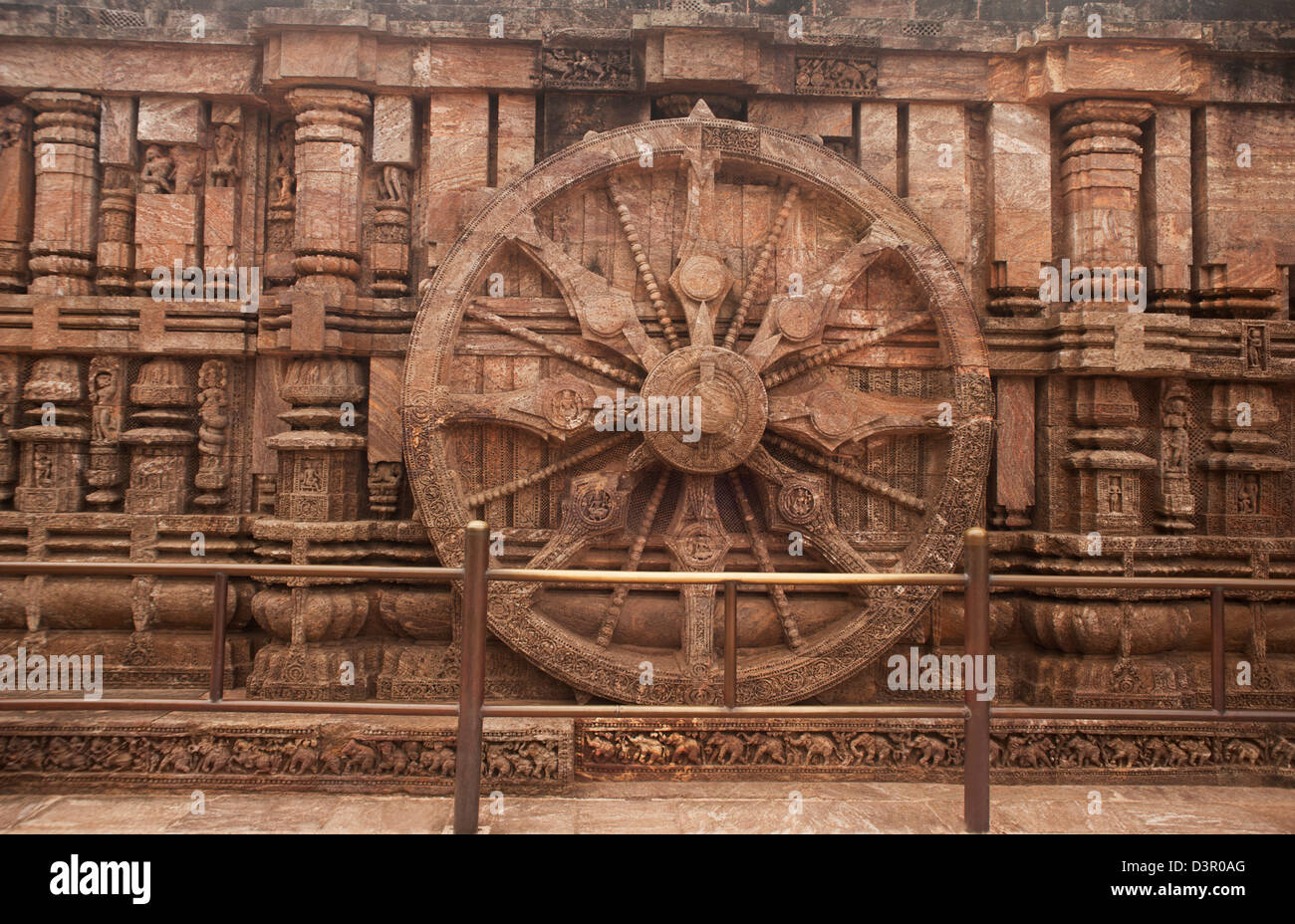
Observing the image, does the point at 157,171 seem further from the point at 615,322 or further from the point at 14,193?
the point at 615,322

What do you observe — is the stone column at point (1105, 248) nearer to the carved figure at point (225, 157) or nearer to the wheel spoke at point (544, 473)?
the wheel spoke at point (544, 473)

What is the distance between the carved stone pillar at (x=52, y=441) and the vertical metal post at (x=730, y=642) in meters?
4.07

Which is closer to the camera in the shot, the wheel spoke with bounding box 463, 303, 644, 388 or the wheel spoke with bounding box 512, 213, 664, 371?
the wheel spoke with bounding box 512, 213, 664, 371

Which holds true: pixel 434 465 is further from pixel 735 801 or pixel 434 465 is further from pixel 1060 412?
pixel 1060 412

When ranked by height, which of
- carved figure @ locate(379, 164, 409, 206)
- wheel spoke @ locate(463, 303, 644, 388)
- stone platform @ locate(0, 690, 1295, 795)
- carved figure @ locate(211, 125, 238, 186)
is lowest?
stone platform @ locate(0, 690, 1295, 795)

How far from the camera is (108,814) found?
12.8 feet

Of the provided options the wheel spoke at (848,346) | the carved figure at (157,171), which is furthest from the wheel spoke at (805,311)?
the carved figure at (157,171)

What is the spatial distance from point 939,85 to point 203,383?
4.79m

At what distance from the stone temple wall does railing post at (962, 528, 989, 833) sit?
40.0 inches

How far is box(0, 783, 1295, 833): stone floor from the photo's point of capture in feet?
12.3

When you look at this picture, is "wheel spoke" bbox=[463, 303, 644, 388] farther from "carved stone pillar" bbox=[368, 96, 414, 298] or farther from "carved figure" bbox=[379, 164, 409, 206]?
"carved figure" bbox=[379, 164, 409, 206]

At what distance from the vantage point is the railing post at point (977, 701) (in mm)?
3420

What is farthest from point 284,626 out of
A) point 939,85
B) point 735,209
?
point 939,85

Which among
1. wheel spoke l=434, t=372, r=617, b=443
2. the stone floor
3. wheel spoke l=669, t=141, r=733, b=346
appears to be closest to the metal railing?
the stone floor
